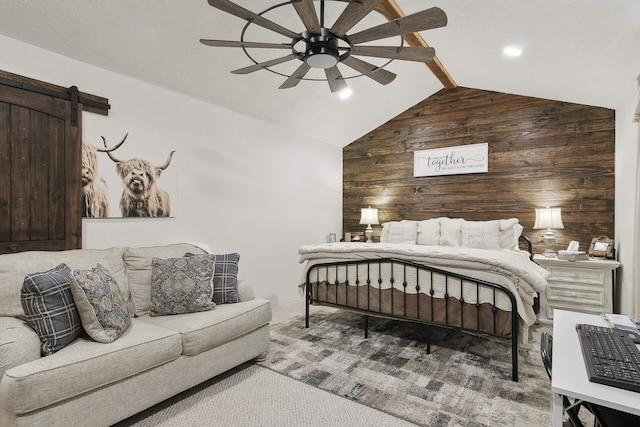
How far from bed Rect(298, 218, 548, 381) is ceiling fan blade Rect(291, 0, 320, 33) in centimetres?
194

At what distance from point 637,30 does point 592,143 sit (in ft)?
6.36

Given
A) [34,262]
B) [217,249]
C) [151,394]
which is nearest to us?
[151,394]

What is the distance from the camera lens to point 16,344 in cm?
169

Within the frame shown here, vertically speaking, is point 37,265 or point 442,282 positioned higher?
point 37,265

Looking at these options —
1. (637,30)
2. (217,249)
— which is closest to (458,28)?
(637,30)

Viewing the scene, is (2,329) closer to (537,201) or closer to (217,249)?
(217,249)

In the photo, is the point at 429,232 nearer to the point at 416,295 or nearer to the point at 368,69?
the point at 416,295

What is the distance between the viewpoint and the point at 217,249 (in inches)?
149

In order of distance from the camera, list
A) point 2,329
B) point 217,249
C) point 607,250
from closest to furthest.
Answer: point 2,329
point 607,250
point 217,249

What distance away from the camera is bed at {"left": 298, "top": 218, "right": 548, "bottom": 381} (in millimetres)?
2564

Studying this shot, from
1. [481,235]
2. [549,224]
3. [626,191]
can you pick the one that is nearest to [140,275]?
[481,235]

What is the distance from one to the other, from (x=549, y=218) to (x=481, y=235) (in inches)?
29.1

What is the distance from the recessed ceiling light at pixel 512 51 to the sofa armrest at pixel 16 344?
158 inches

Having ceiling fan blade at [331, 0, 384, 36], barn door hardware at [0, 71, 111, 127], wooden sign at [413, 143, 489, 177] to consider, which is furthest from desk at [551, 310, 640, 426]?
wooden sign at [413, 143, 489, 177]
